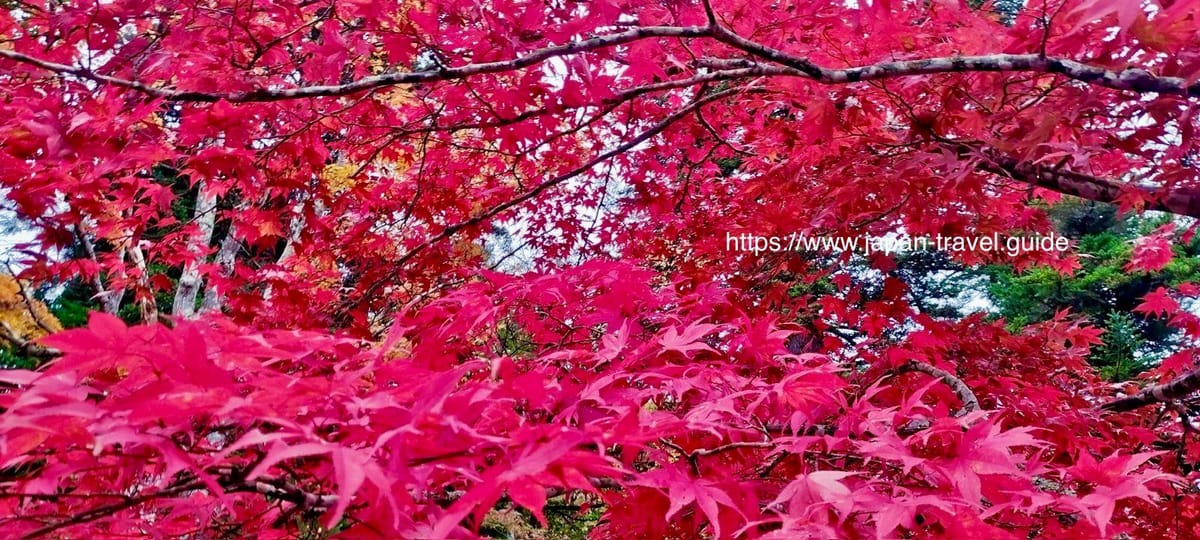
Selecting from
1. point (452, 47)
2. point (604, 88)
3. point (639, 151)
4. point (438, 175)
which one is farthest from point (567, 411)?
point (639, 151)

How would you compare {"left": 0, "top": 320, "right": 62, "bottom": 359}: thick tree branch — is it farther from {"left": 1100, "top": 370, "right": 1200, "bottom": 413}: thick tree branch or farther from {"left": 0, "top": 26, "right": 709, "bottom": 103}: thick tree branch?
{"left": 1100, "top": 370, "right": 1200, "bottom": 413}: thick tree branch

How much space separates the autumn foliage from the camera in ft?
3.58

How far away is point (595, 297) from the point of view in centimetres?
256

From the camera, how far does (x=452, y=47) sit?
257 cm

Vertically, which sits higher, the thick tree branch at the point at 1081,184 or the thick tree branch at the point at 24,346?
the thick tree branch at the point at 1081,184

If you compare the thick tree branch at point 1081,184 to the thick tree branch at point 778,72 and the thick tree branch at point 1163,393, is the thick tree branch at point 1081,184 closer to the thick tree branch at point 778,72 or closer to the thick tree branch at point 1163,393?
the thick tree branch at point 778,72

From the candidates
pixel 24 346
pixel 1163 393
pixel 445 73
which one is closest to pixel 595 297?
pixel 445 73

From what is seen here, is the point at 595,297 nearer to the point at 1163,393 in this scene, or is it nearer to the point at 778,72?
the point at 778,72

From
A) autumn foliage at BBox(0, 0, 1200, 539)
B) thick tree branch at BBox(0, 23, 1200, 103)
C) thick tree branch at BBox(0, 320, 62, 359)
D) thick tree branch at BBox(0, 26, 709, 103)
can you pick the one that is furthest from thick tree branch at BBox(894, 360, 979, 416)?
thick tree branch at BBox(0, 320, 62, 359)

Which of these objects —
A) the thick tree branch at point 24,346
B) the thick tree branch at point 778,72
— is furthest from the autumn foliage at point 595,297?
the thick tree branch at point 24,346

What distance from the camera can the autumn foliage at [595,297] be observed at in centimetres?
109

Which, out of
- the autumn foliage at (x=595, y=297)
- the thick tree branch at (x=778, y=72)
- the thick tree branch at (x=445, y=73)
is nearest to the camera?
the autumn foliage at (x=595, y=297)

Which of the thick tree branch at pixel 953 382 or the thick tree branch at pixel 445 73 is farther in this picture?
the thick tree branch at pixel 953 382

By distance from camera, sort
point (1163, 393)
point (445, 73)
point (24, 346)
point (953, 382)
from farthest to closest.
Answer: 1. point (1163, 393)
2. point (953, 382)
3. point (24, 346)
4. point (445, 73)
